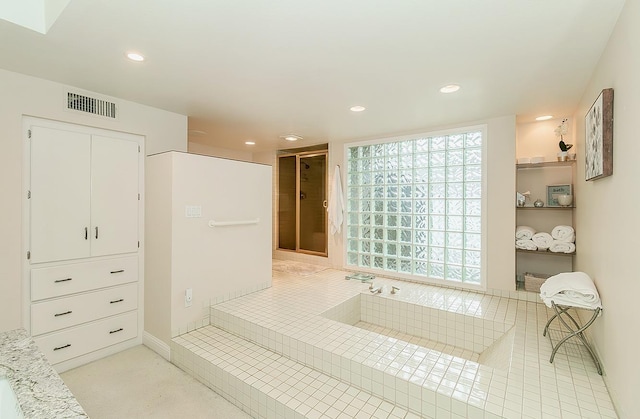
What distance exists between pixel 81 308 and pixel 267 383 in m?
1.77

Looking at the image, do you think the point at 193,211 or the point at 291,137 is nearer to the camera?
the point at 193,211

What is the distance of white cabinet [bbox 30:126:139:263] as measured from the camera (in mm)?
2299

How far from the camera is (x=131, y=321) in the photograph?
9.24ft

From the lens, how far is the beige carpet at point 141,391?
6.45ft

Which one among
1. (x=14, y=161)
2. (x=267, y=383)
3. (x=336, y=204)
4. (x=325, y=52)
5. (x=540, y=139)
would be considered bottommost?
(x=267, y=383)

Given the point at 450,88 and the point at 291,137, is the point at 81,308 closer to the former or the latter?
the point at 291,137

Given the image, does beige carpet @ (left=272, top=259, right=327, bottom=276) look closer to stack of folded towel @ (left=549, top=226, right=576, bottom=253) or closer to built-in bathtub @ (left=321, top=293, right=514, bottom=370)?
built-in bathtub @ (left=321, top=293, right=514, bottom=370)

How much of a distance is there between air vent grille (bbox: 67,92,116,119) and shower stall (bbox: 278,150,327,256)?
2915mm

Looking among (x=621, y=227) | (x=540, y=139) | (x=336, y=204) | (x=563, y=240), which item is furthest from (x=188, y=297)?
(x=540, y=139)

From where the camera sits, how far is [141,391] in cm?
217

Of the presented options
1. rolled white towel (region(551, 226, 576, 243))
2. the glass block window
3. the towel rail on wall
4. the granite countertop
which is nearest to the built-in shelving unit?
rolled white towel (region(551, 226, 576, 243))

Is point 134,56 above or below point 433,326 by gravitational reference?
above

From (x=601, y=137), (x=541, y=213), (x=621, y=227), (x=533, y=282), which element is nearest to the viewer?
(x=621, y=227)

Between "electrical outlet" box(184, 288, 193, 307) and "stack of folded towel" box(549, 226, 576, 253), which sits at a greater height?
"stack of folded towel" box(549, 226, 576, 253)
